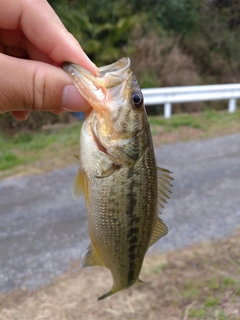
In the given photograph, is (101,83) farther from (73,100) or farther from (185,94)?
(185,94)

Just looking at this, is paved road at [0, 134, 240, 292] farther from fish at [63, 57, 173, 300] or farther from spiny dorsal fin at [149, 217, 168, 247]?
fish at [63, 57, 173, 300]

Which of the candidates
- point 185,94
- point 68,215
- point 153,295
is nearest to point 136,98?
point 153,295

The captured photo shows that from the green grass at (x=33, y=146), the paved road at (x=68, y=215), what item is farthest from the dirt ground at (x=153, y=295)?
the green grass at (x=33, y=146)

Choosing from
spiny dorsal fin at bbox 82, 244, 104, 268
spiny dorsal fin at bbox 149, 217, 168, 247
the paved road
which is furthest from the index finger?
the paved road

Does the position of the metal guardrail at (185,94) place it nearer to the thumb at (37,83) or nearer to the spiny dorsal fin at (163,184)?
the spiny dorsal fin at (163,184)

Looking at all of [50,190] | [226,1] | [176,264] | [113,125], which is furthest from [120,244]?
[226,1]
